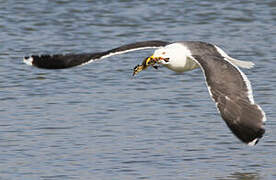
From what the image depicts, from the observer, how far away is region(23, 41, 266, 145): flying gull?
7.04 m

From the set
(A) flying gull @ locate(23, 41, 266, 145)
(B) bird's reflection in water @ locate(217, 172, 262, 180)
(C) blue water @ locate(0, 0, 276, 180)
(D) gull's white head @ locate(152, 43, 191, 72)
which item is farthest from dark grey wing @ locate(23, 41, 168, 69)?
(B) bird's reflection in water @ locate(217, 172, 262, 180)

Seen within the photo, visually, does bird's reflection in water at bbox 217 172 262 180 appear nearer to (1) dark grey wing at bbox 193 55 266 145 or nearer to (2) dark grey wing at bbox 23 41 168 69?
(1) dark grey wing at bbox 193 55 266 145

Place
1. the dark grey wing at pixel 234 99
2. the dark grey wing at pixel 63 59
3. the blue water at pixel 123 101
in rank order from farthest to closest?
the dark grey wing at pixel 63 59
the blue water at pixel 123 101
the dark grey wing at pixel 234 99

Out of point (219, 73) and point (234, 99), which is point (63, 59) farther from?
point (234, 99)

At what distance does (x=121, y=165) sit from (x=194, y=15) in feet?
25.3

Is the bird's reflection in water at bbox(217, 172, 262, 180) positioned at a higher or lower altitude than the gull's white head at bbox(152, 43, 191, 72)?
lower

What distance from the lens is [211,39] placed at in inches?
542

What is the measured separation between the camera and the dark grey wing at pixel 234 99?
22.9 ft

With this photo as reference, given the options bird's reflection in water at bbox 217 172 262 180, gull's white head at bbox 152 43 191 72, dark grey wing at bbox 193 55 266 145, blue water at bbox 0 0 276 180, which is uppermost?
gull's white head at bbox 152 43 191 72

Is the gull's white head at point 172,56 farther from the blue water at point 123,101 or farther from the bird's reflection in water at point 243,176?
the bird's reflection in water at point 243,176

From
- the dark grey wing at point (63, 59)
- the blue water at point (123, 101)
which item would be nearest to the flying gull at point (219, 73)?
the dark grey wing at point (63, 59)

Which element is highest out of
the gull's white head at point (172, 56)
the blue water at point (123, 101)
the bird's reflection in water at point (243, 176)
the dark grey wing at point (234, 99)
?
the gull's white head at point (172, 56)

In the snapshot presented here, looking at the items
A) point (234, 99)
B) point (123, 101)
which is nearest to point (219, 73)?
point (234, 99)

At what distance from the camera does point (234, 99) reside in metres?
7.36
